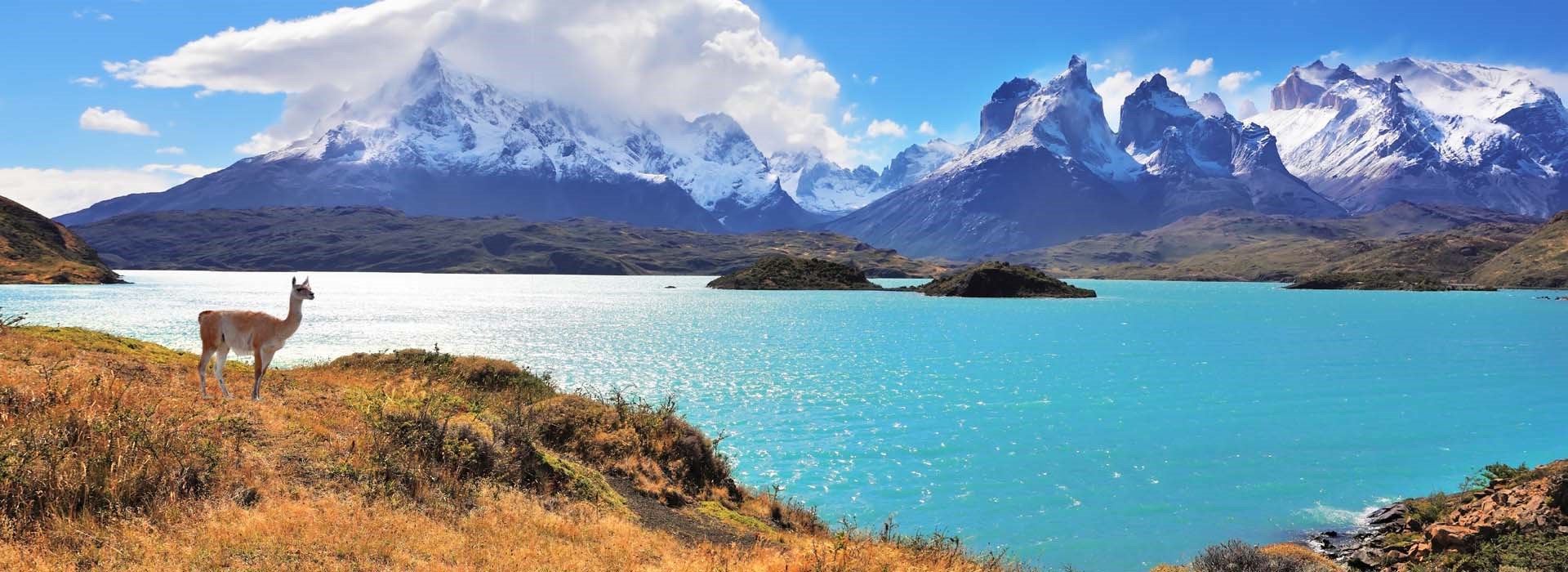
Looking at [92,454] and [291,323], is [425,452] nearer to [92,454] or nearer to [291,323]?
[92,454]

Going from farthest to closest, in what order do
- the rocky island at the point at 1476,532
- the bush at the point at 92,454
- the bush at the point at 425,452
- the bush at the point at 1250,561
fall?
1. the rocky island at the point at 1476,532
2. the bush at the point at 1250,561
3. the bush at the point at 425,452
4. the bush at the point at 92,454

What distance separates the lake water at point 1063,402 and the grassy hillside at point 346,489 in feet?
16.6

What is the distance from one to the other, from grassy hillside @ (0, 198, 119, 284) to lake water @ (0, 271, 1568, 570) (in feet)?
243

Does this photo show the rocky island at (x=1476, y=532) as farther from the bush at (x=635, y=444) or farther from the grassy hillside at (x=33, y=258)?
the grassy hillside at (x=33, y=258)

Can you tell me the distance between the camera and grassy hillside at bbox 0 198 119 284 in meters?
171

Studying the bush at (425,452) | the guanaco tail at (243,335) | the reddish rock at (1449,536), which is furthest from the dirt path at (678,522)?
the reddish rock at (1449,536)

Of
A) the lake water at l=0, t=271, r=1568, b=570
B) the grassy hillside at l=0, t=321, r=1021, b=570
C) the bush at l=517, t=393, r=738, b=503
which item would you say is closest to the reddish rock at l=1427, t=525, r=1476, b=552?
the lake water at l=0, t=271, r=1568, b=570

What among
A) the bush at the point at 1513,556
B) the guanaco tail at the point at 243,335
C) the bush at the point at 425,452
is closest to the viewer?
the bush at the point at 425,452

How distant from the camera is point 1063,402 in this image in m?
48.3

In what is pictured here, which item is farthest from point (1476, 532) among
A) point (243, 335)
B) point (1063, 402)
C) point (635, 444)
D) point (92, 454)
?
point (243, 335)

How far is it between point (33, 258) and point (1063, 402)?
235 metres

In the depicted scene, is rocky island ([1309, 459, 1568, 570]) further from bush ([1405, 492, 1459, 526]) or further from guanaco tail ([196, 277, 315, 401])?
guanaco tail ([196, 277, 315, 401])

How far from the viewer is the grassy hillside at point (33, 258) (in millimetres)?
171250

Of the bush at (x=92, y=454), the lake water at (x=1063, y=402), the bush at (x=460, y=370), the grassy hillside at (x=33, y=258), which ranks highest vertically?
the grassy hillside at (x=33, y=258)
